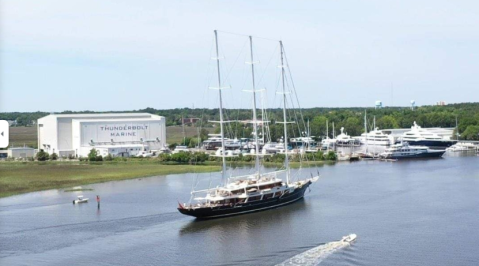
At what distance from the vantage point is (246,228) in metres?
24.4

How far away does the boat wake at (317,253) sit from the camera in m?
18.0

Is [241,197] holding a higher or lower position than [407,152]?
lower

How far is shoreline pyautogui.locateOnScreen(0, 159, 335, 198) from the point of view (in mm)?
37500

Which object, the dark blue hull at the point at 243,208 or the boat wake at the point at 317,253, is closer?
the boat wake at the point at 317,253

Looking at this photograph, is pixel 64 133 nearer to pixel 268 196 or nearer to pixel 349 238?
pixel 268 196

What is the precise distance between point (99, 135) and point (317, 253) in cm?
4426

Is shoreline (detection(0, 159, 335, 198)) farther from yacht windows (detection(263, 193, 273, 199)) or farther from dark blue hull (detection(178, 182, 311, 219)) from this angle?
yacht windows (detection(263, 193, 273, 199))

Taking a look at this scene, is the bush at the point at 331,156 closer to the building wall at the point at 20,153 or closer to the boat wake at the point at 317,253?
the building wall at the point at 20,153

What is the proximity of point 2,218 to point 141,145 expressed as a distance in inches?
1408

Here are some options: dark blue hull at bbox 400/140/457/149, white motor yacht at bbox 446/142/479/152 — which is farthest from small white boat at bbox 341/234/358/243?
white motor yacht at bbox 446/142/479/152

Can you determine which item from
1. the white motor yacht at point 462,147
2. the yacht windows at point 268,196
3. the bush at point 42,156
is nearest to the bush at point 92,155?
the bush at point 42,156

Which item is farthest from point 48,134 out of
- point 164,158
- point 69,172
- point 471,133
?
point 471,133

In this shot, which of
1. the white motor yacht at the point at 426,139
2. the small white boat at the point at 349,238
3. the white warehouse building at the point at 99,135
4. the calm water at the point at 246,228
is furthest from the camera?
the white motor yacht at the point at 426,139

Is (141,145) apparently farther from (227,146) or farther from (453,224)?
(453,224)
